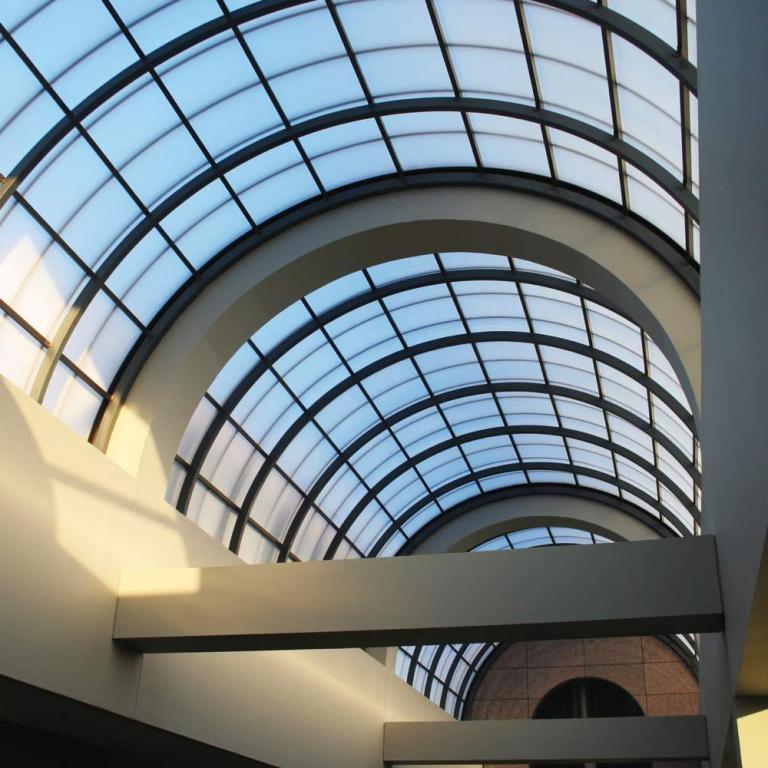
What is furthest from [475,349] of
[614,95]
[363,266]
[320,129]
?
[614,95]

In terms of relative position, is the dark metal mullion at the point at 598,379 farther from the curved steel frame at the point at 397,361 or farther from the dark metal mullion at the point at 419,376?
the dark metal mullion at the point at 419,376

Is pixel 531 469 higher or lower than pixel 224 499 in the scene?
higher

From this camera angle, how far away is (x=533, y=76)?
76.5 ft

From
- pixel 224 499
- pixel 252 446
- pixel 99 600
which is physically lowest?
pixel 99 600

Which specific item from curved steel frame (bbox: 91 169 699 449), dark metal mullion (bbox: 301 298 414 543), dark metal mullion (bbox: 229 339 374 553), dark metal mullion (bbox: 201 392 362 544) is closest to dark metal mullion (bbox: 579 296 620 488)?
curved steel frame (bbox: 91 169 699 449)

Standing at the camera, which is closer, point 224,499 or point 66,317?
point 66,317

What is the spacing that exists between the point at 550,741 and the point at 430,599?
19.0m

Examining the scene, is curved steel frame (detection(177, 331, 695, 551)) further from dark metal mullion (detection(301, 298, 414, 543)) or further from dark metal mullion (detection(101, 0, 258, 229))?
dark metal mullion (detection(101, 0, 258, 229))

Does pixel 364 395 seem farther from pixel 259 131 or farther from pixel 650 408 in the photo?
pixel 259 131

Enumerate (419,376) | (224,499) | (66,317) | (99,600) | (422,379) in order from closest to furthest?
(99,600)
(66,317)
(224,499)
(419,376)
(422,379)

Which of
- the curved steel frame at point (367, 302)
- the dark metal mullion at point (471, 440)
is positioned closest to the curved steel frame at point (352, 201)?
the curved steel frame at point (367, 302)

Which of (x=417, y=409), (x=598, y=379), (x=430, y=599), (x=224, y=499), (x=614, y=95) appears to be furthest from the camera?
(x=417, y=409)

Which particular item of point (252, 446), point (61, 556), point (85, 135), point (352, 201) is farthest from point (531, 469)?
point (61, 556)

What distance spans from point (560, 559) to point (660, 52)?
10388 millimetres
